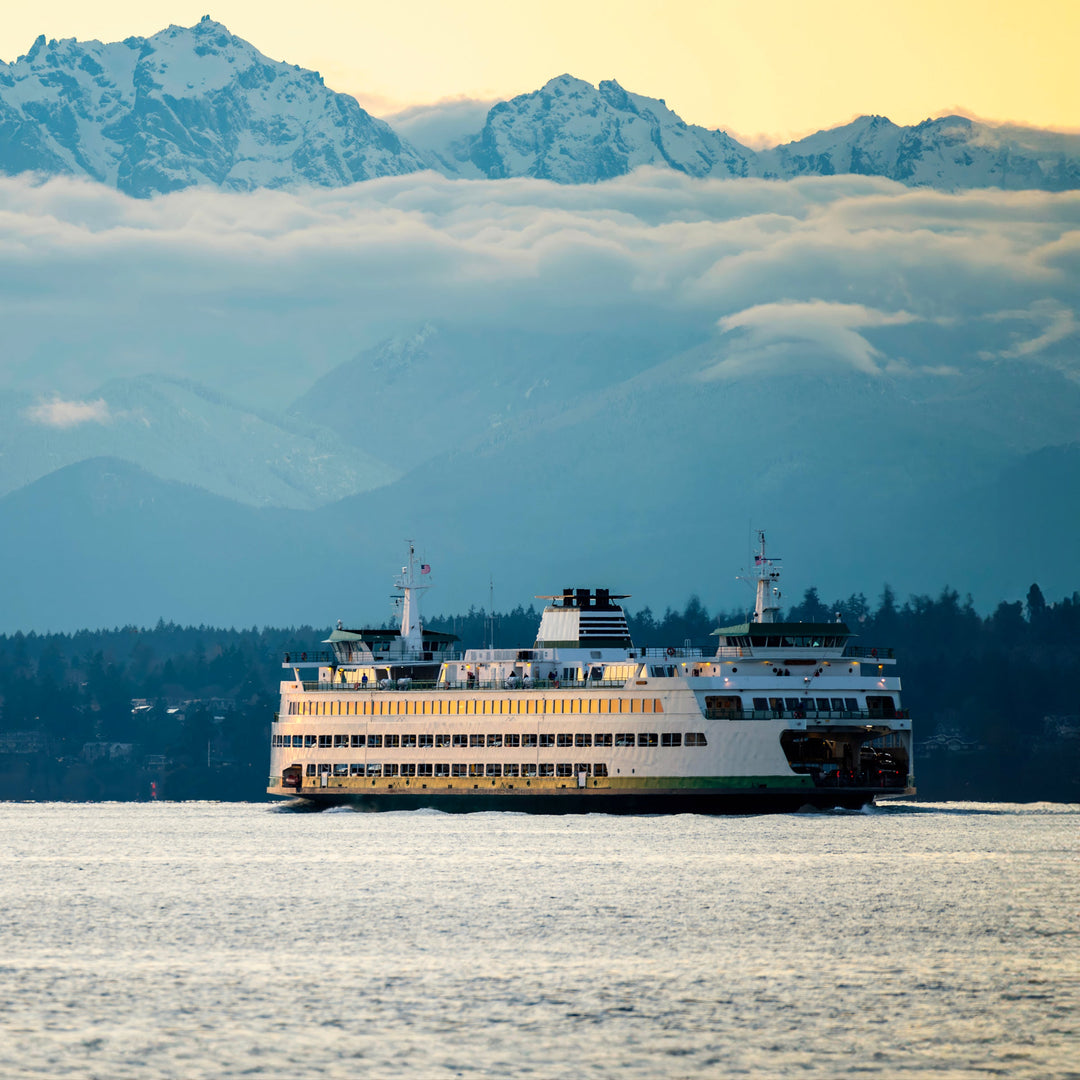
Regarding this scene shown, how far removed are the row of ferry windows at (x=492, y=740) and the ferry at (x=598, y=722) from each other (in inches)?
3.3

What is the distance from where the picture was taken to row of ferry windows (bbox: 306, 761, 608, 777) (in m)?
123

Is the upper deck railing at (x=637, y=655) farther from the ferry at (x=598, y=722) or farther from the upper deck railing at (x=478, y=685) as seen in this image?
the upper deck railing at (x=478, y=685)

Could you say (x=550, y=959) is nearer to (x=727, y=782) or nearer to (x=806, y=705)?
(x=727, y=782)

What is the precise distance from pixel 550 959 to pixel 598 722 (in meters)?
60.5

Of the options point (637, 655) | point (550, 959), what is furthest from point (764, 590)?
point (550, 959)

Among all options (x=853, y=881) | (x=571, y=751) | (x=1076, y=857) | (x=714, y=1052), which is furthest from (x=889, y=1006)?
(x=571, y=751)

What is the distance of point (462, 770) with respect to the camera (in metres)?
128

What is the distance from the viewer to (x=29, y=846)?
379 ft

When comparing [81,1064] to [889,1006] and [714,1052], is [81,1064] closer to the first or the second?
[714,1052]

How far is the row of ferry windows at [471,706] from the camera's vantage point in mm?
121062

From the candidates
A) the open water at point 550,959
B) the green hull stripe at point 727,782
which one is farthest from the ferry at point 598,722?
the open water at point 550,959

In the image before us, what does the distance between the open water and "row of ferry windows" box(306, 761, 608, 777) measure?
16461 millimetres

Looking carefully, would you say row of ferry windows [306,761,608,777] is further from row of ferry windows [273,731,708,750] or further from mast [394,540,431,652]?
mast [394,540,431,652]

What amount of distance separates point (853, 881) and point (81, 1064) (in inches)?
1696
